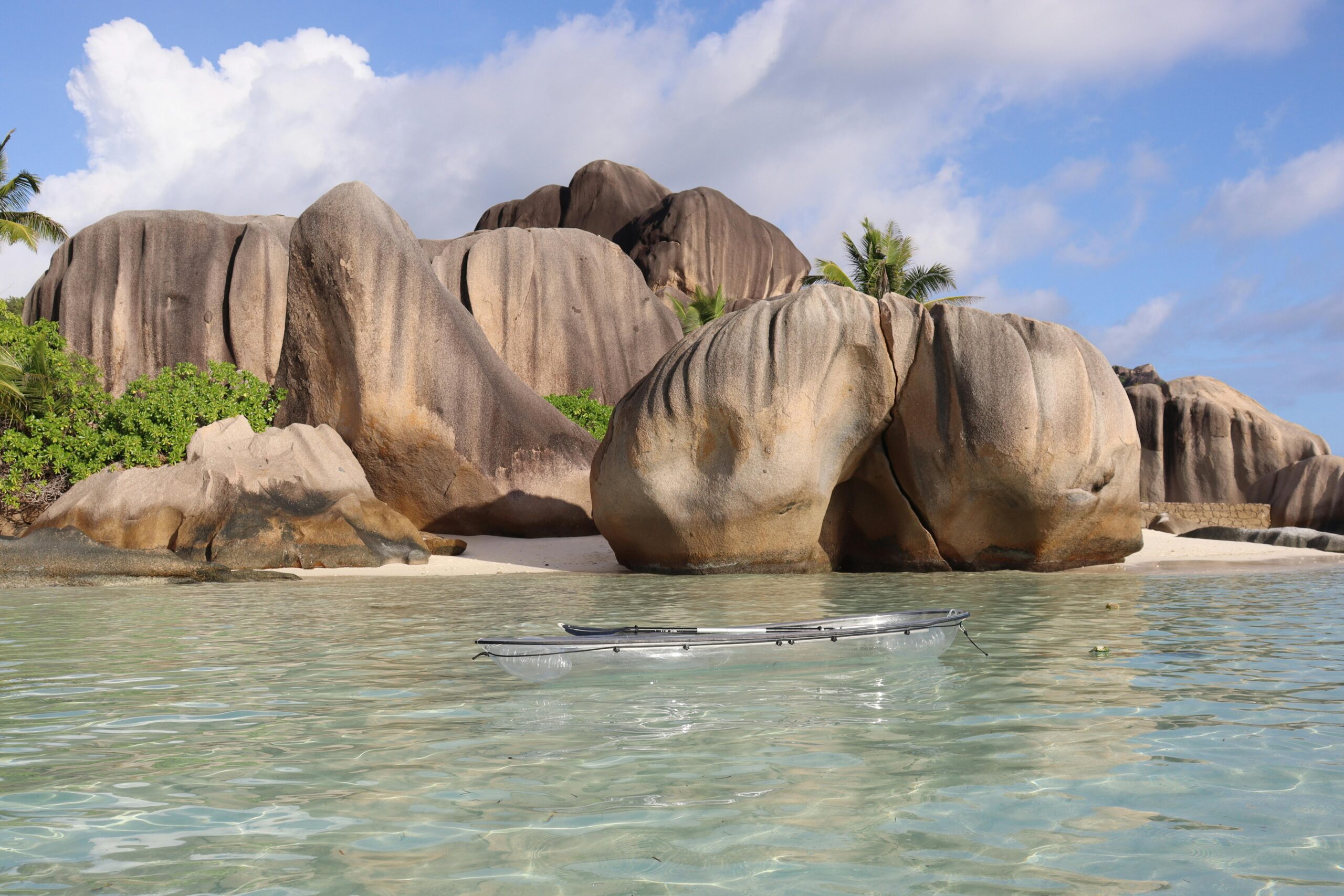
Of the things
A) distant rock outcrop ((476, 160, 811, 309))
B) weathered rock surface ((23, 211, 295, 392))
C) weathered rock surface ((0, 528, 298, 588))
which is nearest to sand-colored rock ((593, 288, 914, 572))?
weathered rock surface ((0, 528, 298, 588))

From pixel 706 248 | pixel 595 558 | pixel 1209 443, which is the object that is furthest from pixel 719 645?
pixel 706 248

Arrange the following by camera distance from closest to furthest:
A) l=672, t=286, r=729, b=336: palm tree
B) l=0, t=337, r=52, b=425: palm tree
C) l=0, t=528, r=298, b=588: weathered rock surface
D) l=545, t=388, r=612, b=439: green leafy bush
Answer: l=0, t=528, r=298, b=588: weathered rock surface → l=0, t=337, r=52, b=425: palm tree → l=545, t=388, r=612, b=439: green leafy bush → l=672, t=286, r=729, b=336: palm tree

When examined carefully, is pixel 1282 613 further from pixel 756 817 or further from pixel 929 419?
pixel 756 817

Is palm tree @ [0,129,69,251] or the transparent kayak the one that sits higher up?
palm tree @ [0,129,69,251]

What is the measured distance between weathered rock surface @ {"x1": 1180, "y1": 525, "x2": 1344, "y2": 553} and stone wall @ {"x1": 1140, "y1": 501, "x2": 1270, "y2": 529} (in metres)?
5.61

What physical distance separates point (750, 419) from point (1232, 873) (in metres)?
10.0

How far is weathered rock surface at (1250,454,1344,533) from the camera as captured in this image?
25703 millimetres

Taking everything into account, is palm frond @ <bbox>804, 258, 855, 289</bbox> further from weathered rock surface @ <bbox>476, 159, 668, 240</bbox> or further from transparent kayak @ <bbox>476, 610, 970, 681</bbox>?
transparent kayak @ <bbox>476, 610, 970, 681</bbox>

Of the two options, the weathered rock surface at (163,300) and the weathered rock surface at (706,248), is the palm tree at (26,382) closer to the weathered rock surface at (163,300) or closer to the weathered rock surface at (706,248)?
the weathered rock surface at (163,300)

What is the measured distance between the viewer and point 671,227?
3506cm

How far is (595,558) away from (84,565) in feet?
20.5

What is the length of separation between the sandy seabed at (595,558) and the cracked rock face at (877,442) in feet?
2.16

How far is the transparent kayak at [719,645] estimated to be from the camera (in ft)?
17.6

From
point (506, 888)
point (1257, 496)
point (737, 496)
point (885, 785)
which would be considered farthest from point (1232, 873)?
point (1257, 496)
